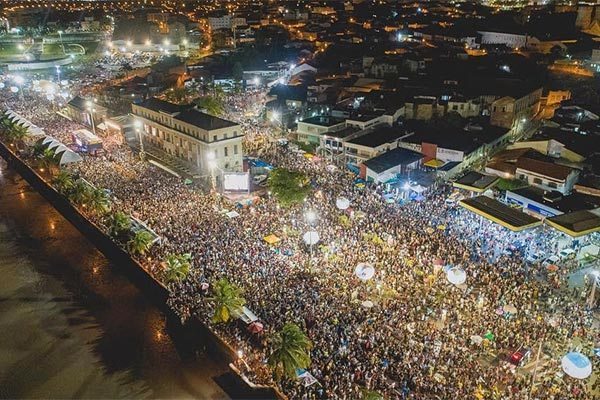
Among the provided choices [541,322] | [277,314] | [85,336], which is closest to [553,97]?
[541,322]

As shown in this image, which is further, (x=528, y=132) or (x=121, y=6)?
(x=121, y=6)

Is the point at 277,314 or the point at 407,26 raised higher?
the point at 407,26

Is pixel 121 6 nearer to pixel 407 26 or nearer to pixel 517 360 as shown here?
pixel 407 26

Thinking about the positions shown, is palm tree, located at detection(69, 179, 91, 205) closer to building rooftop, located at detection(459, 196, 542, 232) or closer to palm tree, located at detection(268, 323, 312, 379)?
palm tree, located at detection(268, 323, 312, 379)

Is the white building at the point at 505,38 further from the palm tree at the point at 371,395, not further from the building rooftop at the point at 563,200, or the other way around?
the palm tree at the point at 371,395

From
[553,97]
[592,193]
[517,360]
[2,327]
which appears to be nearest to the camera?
[517,360]

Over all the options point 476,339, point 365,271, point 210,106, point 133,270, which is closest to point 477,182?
point 365,271

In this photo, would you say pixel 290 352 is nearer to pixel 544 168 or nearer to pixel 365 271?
pixel 365 271

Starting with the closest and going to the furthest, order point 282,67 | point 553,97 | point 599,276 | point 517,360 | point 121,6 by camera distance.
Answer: point 517,360 < point 599,276 < point 553,97 < point 282,67 < point 121,6
